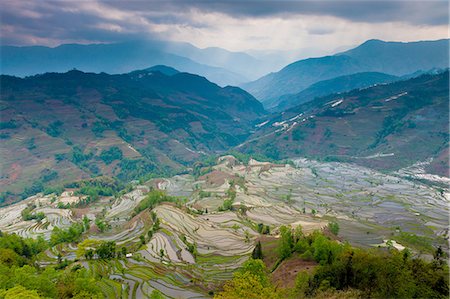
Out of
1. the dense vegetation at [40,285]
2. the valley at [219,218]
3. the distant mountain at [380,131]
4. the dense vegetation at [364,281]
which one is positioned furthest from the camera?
the distant mountain at [380,131]

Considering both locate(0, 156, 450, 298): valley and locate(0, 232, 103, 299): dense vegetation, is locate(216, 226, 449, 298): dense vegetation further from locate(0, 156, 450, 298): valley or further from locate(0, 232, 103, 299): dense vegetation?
locate(0, 156, 450, 298): valley

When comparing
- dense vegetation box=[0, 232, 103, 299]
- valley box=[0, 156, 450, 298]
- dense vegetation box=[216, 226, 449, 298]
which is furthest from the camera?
valley box=[0, 156, 450, 298]

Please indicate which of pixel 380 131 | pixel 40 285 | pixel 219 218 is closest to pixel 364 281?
pixel 40 285

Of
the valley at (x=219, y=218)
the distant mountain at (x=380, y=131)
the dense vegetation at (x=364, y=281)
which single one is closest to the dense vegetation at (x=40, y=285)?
the valley at (x=219, y=218)

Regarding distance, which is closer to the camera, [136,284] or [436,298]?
[436,298]

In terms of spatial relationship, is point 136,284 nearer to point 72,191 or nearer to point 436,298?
point 436,298

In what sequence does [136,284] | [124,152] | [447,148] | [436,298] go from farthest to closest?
[124,152]
[447,148]
[136,284]
[436,298]

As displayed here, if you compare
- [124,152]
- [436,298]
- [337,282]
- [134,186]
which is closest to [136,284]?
[337,282]

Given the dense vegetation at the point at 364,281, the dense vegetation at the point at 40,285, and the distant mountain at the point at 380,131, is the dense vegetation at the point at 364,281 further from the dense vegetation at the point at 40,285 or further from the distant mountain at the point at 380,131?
the distant mountain at the point at 380,131

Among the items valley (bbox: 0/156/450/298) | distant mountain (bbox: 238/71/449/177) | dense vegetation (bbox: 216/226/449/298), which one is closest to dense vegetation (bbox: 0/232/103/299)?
valley (bbox: 0/156/450/298)
